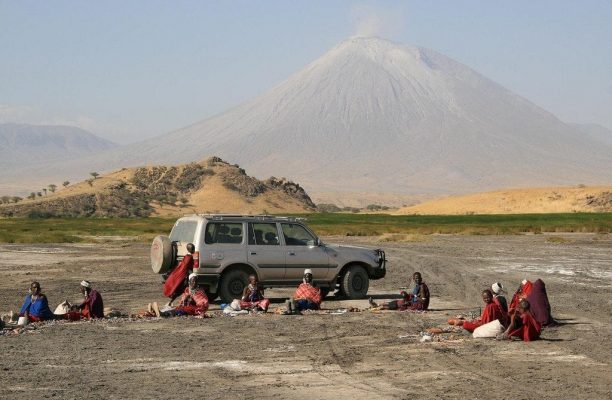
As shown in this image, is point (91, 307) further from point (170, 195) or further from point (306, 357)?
point (170, 195)

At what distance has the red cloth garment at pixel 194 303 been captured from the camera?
2053 centimetres

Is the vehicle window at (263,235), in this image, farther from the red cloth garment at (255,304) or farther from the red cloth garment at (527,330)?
the red cloth garment at (527,330)

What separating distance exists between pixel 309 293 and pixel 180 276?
8.73 feet

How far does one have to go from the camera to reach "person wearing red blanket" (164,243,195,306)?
860 inches

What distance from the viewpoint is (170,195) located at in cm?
12369

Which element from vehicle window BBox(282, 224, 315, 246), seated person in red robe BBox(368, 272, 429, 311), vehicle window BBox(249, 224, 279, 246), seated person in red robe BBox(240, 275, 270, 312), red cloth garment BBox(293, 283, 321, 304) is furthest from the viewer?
vehicle window BBox(282, 224, 315, 246)

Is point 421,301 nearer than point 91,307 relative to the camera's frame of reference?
No

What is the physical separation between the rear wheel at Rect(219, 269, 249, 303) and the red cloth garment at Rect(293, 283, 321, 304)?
1.34m

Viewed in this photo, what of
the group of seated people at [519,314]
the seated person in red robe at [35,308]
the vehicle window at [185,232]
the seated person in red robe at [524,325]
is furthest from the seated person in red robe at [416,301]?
the seated person in red robe at [35,308]

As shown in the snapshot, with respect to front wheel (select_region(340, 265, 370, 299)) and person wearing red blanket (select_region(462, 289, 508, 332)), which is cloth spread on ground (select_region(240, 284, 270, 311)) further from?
person wearing red blanket (select_region(462, 289, 508, 332))

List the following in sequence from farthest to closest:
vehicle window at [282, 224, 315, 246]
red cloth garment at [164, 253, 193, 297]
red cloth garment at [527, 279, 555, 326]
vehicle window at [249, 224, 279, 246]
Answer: vehicle window at [282, 224, 315, 246]
vehicle window at [249, 224, 279, 246]
red cloth garment at [164, 253, 193, 297]
red cloth garment at [527, 279, 555, 326]

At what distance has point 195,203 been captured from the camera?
4710 inches

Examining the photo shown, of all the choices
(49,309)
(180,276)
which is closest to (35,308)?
(49,309)

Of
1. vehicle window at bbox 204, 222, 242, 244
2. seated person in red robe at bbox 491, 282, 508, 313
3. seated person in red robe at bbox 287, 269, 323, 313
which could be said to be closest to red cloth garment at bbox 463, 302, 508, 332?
seated person in red robe at bbox 491, 282, 508, 313
